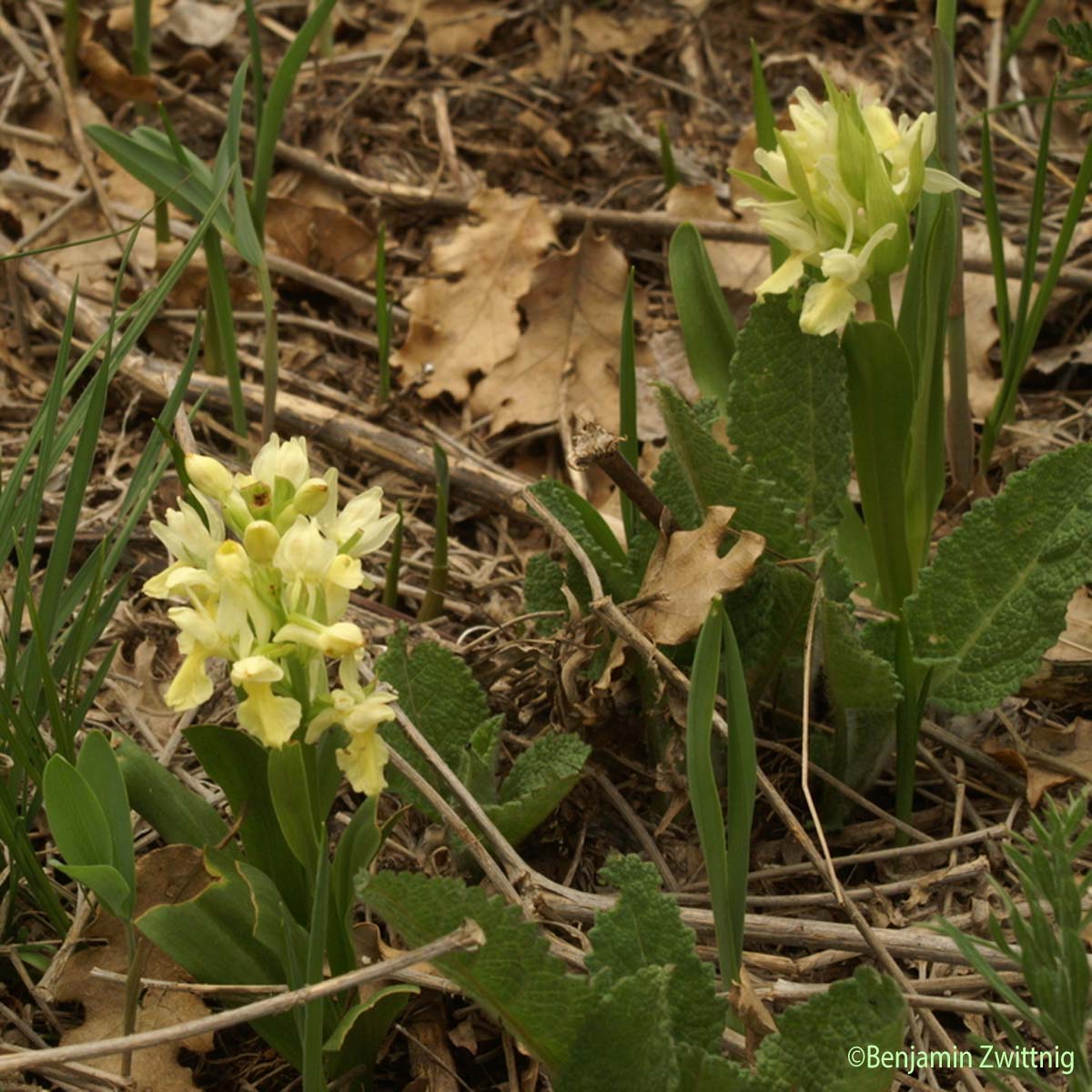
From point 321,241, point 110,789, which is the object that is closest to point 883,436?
point 110,789

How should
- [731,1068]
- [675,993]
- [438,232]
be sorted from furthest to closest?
[438,232] < [675,993] < [731,1068]

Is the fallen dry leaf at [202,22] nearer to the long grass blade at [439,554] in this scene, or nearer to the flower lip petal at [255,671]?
the long grass blade at [439,554]

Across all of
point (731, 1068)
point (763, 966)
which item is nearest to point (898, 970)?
point (763, 966)

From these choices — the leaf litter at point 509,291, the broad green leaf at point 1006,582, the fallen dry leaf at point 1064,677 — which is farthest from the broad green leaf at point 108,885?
the fallen dry leaf at point 1064,677

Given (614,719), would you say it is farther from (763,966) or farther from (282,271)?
(282,271)

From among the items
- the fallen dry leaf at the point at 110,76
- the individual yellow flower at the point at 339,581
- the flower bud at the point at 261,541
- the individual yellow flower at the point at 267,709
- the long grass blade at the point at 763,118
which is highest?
the long grass blade at the point at 763,118

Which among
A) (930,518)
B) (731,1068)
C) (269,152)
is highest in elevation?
(269,152)
